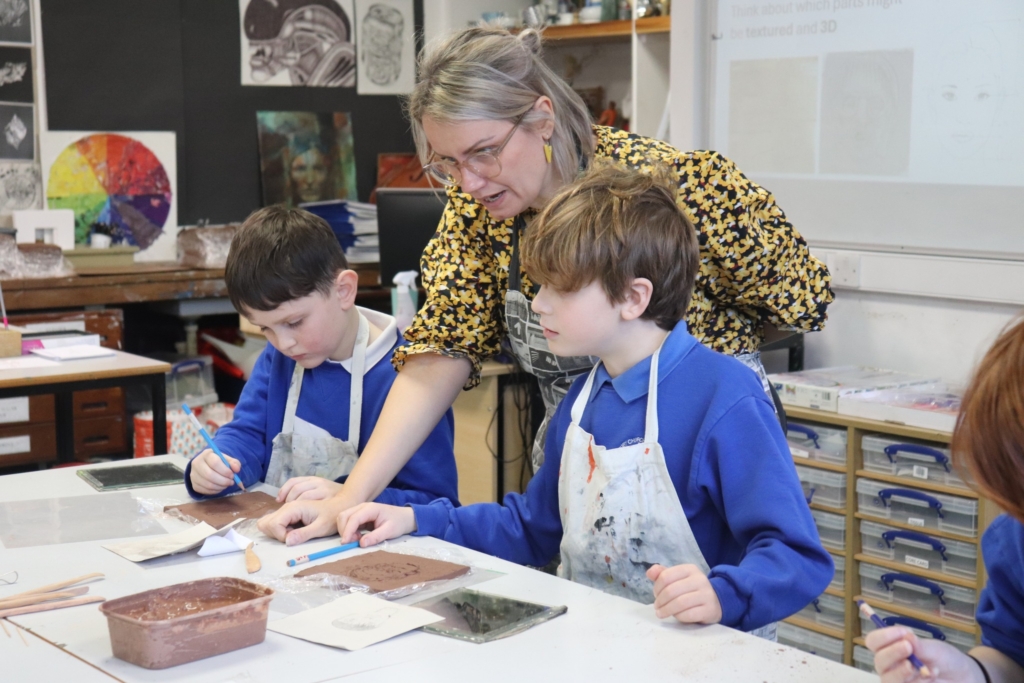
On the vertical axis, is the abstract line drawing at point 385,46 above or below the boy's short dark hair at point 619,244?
above

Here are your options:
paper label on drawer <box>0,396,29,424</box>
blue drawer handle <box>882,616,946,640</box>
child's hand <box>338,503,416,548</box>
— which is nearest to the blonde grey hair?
child's hand <box>338,503,416,548</box>

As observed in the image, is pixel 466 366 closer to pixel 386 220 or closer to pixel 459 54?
pixel 459 54

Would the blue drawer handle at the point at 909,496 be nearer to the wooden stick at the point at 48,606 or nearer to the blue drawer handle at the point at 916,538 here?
the blue drawer handle at the point at 916,538

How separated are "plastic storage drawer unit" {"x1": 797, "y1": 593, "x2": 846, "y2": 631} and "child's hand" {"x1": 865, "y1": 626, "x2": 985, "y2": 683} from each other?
1.81 meters

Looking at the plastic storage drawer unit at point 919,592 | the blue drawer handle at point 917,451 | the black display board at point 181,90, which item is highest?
the black display board at point 181,90

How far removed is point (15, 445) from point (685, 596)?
2.78 meters

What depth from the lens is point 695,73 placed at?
3430 millimetres

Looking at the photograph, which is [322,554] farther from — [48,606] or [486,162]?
[486,162]

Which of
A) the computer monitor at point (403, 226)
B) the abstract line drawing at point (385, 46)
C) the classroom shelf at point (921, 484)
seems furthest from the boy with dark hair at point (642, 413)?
the abstract line drawing at point (385, 46)

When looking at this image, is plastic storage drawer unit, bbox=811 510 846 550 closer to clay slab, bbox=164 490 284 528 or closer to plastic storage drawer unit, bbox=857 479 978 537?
plastic storage drawer unit, bbox=857 479 978 537

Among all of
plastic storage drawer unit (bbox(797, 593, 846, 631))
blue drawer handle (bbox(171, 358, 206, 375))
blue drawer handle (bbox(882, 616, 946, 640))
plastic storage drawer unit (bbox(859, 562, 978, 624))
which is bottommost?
plastic storage drawer unit (bbox(797, 593, 846, 631))

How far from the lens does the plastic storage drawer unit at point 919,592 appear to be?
250 centimetres

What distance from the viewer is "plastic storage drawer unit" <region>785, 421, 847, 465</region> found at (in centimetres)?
272

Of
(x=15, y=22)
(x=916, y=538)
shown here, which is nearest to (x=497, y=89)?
(x=916, y=538)
